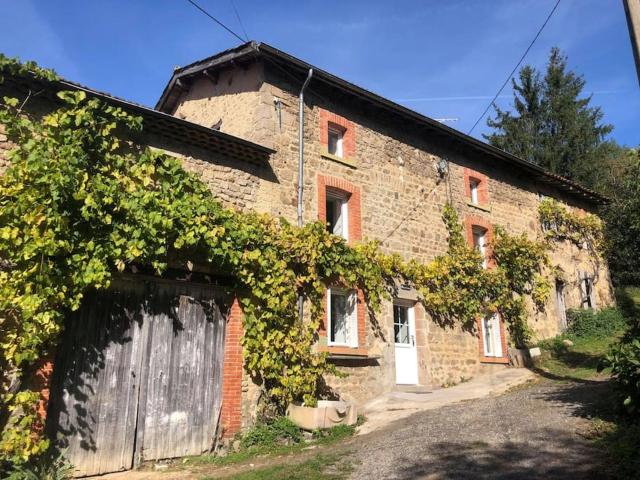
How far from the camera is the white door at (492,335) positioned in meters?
14.0

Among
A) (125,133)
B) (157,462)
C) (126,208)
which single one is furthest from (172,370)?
(125,133)

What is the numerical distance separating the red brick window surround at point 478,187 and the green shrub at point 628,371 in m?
8.91

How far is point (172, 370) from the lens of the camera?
789 cm

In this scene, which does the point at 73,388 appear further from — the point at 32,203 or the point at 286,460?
the point at 286,460

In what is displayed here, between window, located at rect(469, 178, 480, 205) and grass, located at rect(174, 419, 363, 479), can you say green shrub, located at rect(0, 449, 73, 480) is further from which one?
window, located at rect(469, 178, 480, 205)

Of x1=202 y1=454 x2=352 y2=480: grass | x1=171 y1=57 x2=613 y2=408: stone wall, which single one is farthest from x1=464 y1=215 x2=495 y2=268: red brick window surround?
x1=202 y1=454 x2=352 y2=480: grass

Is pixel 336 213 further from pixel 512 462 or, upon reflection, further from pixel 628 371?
pixel 512 462

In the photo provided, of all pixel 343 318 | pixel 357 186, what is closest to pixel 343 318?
pixel 343 318

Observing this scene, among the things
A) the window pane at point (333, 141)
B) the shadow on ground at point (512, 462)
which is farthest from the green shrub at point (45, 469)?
the window pane at point (333, 141)

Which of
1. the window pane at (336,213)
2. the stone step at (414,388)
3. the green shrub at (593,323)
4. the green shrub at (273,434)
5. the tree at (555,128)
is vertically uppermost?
the tree at (555,128)

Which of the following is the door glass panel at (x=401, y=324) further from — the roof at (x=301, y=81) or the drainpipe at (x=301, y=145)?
the roof at (x=301, y=81)

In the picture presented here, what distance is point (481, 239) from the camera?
1498 cm

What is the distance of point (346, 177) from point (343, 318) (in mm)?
3159

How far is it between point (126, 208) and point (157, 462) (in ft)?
12.2
